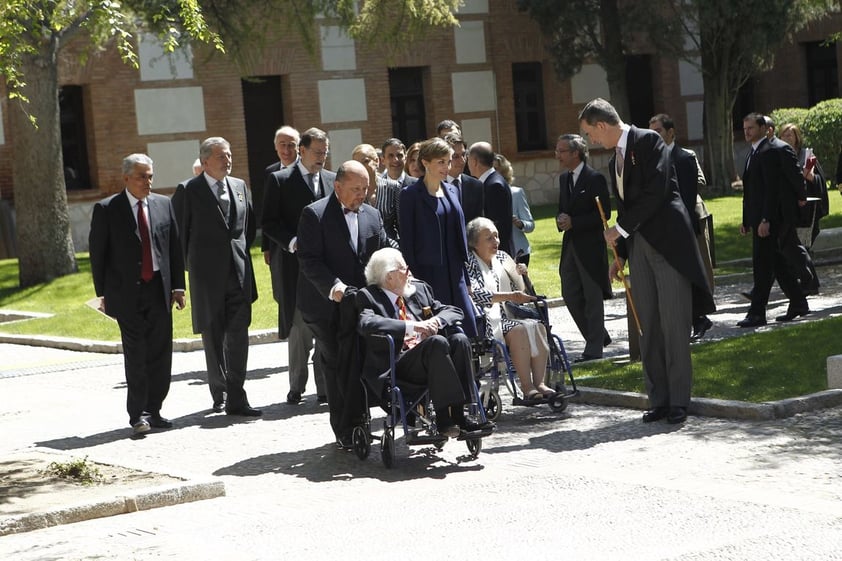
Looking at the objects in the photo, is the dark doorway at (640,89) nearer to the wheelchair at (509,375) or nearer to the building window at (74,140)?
the building window at (74,140)

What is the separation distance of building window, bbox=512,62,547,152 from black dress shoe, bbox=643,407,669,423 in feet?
81.6

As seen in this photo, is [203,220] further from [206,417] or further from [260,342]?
[260,342]

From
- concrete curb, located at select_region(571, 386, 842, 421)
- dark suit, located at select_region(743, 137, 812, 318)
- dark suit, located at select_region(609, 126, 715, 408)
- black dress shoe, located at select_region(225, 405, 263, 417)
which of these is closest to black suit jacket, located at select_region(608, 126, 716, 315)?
dark suit, located at select_region(609, 126, 715, 408)

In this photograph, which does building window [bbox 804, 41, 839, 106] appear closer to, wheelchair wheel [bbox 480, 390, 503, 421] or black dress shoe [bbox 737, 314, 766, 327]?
black dress shoe [bbox 737, 314, 766, 327]

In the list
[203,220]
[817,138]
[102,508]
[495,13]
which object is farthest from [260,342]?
[817,138]

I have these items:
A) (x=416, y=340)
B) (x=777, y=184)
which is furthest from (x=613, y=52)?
(x=416, y=340)

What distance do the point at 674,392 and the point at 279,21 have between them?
19625mm

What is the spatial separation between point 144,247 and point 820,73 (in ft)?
99.4

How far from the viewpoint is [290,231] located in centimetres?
1161

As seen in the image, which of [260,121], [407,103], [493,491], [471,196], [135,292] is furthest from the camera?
[407,103]

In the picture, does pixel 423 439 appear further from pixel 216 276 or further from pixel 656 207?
pixel 216 276

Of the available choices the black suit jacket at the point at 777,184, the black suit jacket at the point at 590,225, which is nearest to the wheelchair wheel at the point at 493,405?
the black suit jacket at the point at 590,225

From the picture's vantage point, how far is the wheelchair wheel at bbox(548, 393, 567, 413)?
10.1 meters

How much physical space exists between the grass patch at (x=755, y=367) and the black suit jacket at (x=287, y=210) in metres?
2.40
